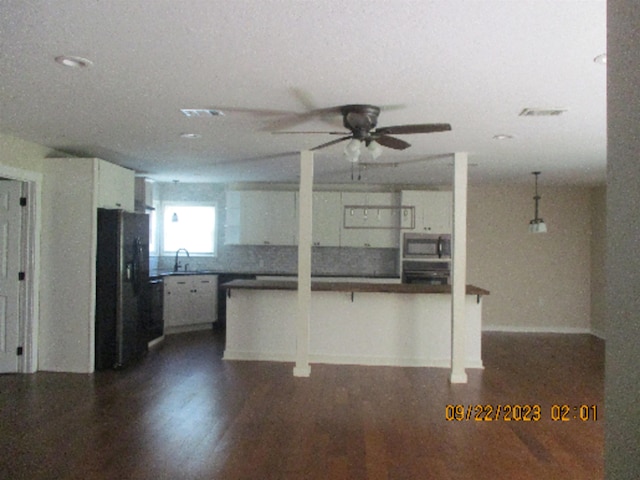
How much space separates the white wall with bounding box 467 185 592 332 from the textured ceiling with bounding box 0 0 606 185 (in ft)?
10.1

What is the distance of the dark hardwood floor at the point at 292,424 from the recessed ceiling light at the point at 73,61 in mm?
2374

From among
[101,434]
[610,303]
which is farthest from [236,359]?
[610,303]

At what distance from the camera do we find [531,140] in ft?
14.2

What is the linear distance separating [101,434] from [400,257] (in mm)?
5034

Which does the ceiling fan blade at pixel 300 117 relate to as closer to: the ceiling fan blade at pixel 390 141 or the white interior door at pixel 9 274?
the ceiling fan blade at pixel 390 141

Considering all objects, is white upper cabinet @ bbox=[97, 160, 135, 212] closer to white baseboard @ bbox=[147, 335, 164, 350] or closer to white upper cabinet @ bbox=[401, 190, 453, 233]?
white baseboard @ bbox=[147, 335, 164, 350]

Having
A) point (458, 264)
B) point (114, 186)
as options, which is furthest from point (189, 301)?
point (458, 264)

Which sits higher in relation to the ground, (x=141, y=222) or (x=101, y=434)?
(x=141, y=222)

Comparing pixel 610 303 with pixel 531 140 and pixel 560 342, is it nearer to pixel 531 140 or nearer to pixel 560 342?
pixel 531 140

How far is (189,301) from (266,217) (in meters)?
1.79

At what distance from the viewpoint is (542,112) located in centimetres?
340

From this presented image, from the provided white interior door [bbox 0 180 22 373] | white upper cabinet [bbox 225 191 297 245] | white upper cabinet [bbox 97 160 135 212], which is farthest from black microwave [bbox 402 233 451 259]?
white interior door [bbox 0 180 22 373]

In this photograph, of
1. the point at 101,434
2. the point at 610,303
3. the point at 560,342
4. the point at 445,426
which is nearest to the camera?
the point at 610,303

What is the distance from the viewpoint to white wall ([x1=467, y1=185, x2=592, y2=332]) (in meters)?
7.68
